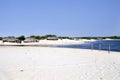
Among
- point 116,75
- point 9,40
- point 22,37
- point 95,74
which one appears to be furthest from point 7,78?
point 22,37

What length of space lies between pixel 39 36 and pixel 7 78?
13630 centimetres

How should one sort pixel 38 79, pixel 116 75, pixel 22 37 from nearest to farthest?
pixel 38 79 → pixel 116 75 → pixel 22 37

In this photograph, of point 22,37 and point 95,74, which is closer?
point 95,74

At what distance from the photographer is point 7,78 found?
10.5m

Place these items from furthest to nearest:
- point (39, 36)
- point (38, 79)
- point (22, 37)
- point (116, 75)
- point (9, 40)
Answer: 1. point (39, 36)
2. point (22, 37)
3. point (9, 40)
4. point (116, 75)
5. point (38, 79)

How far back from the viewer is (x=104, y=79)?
10148mm

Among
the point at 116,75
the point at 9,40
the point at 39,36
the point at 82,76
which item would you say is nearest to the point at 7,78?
the point at 82,76

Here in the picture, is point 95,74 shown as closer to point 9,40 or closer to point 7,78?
point 7,78

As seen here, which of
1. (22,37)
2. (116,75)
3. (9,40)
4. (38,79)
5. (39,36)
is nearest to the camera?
(38,79)

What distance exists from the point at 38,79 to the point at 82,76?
6.75ft

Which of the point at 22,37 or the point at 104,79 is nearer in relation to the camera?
the point at 104,79

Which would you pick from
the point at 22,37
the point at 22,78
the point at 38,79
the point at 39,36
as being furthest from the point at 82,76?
the point at 39,36

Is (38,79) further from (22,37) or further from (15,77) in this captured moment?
(22,37)

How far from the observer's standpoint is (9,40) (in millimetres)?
88188
